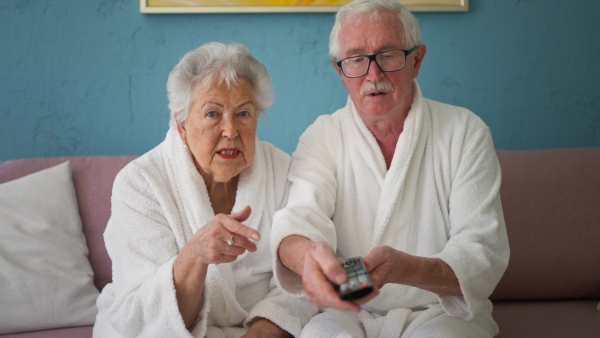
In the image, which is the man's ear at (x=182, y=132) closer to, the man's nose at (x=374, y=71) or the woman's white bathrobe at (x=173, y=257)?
the woman's white bathrobe at (x=173, y=257)

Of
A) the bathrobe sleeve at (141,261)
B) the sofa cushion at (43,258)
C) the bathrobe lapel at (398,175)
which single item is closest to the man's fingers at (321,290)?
the bathrobe sleeve at (141,261)

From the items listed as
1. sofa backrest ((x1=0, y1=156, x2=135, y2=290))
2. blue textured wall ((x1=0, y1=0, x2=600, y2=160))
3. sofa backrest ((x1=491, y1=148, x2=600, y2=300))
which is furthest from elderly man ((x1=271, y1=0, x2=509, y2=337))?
sofa backrest ((x1=0, y1=156, x2=135, y2=290))

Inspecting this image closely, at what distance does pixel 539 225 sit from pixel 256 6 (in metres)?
1.29

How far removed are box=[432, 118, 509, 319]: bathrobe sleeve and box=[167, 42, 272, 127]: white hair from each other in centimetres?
62

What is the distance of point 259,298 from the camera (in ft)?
5.75

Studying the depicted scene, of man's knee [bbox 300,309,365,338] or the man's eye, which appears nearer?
man's knee [bbox 300,309,365,338]

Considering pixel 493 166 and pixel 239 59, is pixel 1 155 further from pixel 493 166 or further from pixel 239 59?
pixel 493 166

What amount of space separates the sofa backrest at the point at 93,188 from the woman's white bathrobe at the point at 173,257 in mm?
293

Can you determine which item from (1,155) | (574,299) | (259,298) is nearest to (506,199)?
(574,299)

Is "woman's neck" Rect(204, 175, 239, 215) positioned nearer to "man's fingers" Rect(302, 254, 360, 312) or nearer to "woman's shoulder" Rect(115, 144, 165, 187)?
"woman's shoulder" Rect(115, 144, 165, 187)

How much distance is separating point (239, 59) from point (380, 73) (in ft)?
1.27

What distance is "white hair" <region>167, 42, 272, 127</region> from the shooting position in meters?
1.68

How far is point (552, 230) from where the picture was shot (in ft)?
7.02

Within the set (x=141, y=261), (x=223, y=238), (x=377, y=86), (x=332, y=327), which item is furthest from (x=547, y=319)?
(x=141, y=261)
